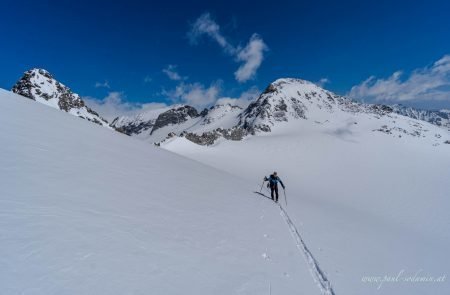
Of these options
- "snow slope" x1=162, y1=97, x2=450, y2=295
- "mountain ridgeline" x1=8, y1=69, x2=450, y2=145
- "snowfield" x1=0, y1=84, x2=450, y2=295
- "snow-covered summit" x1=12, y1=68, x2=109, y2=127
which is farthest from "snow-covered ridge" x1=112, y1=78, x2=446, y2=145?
"snowfield" x1=0, y1=84, x2=450, y2=295

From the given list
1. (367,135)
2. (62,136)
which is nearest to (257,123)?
(367,135)

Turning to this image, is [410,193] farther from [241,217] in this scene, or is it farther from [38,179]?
[38,179]

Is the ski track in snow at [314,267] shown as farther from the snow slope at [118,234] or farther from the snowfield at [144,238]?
the snow slope at [118,234]

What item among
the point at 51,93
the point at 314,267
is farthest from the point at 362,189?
the point at 51,93

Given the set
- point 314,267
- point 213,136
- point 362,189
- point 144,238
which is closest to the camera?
point 144,238

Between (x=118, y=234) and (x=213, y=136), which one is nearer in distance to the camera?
(x=118, y=234)

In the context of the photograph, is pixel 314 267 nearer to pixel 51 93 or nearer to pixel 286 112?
pixel 286 112

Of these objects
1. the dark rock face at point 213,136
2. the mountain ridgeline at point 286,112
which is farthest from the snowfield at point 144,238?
the mountain ridgeline at point 286,112
